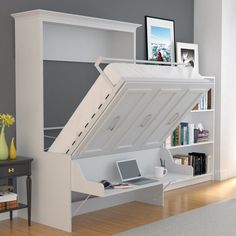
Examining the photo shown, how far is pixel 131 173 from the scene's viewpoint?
5238mm

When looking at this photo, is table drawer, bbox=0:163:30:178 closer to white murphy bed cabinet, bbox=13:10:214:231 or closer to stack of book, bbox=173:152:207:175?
white murphy bed cabinet, bbox=13:10:214:231

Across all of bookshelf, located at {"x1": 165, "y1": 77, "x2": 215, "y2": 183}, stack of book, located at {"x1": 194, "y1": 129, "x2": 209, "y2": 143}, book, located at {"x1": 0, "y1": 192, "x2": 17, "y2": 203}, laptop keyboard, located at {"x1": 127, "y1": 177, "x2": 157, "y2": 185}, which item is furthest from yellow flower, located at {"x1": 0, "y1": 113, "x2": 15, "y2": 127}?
stack of book, located at {"x1": 194, "y1": 129, "x2": 209, "y2": 143}

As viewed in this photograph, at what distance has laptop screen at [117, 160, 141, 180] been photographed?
515cm

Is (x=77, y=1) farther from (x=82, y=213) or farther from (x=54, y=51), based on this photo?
(x=82, y=213)

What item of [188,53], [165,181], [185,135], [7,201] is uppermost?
[188,53]

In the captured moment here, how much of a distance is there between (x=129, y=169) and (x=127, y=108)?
100 cm

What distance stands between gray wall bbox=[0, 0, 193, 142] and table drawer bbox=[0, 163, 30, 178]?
51 centimetres

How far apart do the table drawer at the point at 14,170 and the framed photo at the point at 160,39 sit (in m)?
2.50

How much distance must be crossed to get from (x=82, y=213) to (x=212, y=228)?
1.40 m

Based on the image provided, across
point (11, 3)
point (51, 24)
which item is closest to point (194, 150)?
point (51, 24)

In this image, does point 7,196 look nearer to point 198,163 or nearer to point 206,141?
point 198,163

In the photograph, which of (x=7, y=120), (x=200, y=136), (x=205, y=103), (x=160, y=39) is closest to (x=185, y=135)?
(x=200, y=136)

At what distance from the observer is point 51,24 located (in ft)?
17.6

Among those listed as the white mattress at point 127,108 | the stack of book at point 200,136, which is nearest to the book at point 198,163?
the stack of book at point 200,136
